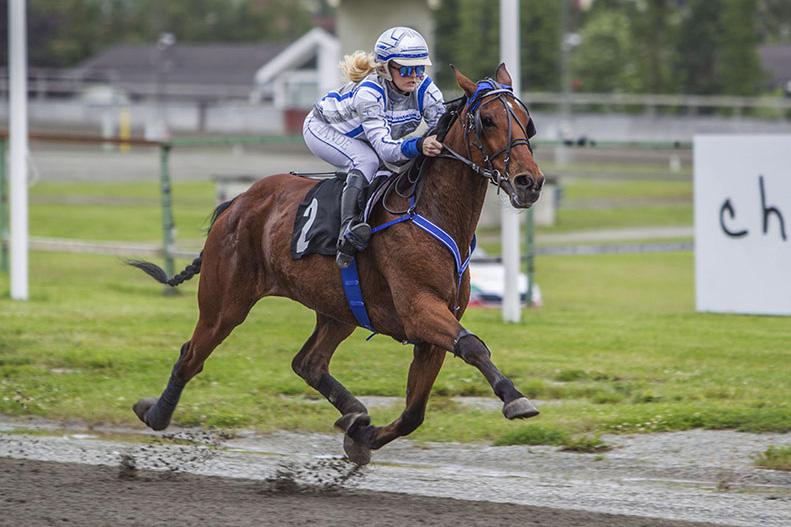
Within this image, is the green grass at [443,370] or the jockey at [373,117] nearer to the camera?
the jockey at [373,117]

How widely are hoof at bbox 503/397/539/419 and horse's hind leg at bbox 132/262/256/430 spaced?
2.32 m

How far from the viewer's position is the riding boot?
7164mm

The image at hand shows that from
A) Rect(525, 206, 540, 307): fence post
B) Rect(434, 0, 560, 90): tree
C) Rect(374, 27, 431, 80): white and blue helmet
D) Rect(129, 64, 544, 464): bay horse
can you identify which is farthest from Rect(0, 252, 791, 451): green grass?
Rect(434, 0, 560, 90): tree

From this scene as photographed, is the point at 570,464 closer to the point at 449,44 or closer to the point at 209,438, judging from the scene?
the point at 209,438

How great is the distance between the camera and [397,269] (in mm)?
7055

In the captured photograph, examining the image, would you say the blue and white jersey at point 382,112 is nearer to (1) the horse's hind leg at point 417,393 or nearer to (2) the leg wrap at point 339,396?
(1) the horse's hind leg at point 417,393

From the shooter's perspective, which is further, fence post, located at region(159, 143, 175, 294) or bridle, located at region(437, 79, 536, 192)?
fence post, located at region(159, 143, 175, 294)

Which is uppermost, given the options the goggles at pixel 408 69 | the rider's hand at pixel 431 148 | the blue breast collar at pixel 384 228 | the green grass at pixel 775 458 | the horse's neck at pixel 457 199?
the goggles at pixel 408 69

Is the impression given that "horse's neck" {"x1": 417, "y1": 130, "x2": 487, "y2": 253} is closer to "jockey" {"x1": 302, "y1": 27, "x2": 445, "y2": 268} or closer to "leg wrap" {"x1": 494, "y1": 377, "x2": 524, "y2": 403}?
"jockey" {"x1": 302, "y1": 27, "x2": 445, "y2": 268}

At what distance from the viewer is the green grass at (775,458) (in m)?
7.32

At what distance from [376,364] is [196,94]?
53751 millimetres

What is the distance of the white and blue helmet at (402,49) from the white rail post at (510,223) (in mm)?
4891

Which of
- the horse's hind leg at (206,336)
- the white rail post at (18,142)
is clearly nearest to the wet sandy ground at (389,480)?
the horse's hind leg at (206,336)

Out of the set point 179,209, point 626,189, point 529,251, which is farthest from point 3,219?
point 626,189
